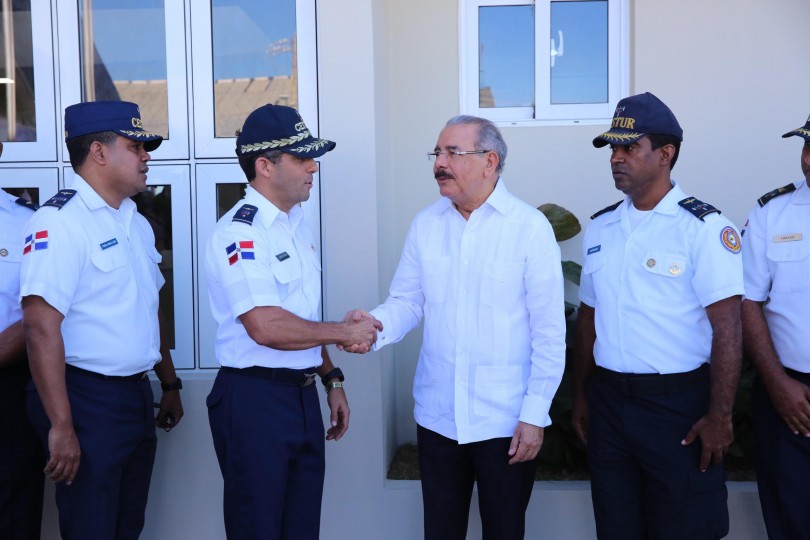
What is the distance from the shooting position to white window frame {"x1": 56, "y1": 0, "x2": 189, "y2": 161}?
3.67m

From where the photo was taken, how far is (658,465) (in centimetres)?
265

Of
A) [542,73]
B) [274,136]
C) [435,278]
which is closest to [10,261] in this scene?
[274,136]

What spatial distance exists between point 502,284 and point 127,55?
2265 millimetres

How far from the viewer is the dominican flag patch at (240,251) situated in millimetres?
2543

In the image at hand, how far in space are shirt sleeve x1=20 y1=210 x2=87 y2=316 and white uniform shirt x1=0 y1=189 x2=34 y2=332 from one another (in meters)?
0.40

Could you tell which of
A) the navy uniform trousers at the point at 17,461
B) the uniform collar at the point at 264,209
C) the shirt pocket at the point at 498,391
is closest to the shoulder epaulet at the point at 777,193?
the shirt pocket at the point at 498,391

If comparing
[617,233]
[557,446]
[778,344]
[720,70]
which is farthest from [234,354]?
[720,70]

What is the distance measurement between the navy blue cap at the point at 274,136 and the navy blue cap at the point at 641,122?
106 cm

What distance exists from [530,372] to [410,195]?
167 cm

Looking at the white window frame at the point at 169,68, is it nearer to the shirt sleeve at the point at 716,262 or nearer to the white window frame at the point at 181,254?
the white window frame at the point at 181,254

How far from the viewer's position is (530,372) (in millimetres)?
2697

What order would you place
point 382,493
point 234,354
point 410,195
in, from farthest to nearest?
point 410,195 → point 382,493 → point 234,354

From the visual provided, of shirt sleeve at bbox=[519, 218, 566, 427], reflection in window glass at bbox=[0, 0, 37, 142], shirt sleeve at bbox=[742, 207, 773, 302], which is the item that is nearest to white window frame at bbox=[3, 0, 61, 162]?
reflection in window glass at bbox=[0, 0, 37, 142]

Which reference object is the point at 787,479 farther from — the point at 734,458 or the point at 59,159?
the point at 59,159
